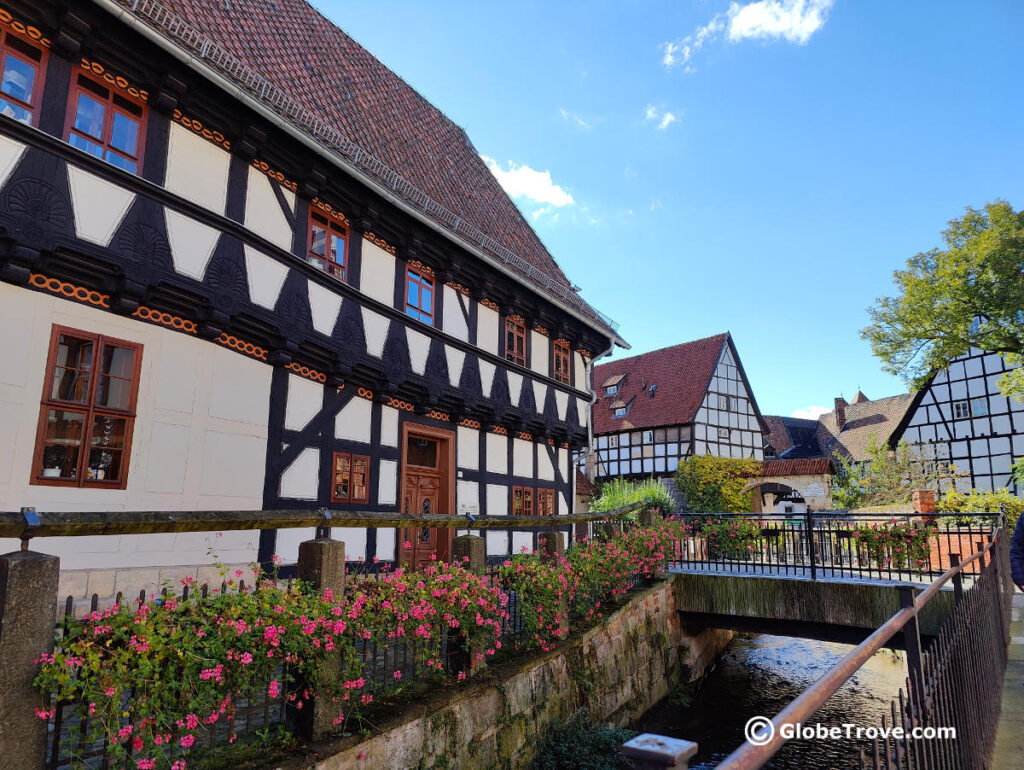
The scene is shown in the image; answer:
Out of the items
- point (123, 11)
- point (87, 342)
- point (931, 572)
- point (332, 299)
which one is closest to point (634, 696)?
point (931, 572)

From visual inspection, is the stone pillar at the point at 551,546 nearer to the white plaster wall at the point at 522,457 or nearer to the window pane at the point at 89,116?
the white plaster wall at the point at 522,457

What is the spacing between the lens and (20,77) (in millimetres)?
6473

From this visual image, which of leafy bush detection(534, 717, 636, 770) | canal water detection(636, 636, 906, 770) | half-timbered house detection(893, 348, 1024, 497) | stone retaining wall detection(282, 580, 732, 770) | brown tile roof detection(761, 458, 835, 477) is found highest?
half-timbered house detection(893, 348, 1024, 497)

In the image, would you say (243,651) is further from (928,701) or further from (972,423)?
(972,423)

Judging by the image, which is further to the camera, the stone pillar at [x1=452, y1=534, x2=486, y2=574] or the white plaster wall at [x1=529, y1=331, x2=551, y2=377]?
the white plaster wall at [x1=529, y1=331, x2=551, y2=377]

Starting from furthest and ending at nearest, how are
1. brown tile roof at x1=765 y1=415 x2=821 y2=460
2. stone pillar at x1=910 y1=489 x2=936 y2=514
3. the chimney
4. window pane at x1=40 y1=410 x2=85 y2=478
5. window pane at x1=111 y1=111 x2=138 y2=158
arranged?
1. the chimney
2. brown tile roof at x1=765 y1=415 x2=821 y2=460
3. stone pillar at x1=910 y1=489 x2=936 y2=514
4. window pane at x1=111 y1=111 x2=138 y2=158
5. window pane at x1=40 y1=410 x2=85 y2=478

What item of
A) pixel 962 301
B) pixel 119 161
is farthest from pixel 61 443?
pixel 962 301

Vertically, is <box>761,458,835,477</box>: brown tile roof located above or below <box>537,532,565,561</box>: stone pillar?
above

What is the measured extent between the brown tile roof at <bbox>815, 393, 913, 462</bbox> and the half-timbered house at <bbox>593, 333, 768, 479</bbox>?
36.8 feet

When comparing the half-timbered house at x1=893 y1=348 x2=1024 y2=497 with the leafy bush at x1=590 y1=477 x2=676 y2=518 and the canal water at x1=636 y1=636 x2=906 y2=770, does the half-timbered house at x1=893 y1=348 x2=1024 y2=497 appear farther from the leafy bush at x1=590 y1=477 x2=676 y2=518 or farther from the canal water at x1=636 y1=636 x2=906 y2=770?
the canal water at x1=636 y1=636 x2=906 y2=770

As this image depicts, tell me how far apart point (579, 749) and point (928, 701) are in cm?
513

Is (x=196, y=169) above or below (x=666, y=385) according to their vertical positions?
below

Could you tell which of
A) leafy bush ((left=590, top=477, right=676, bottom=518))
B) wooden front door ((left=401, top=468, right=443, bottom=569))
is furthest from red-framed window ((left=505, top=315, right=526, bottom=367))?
leafy bush ((left=590, top=477, right=676, bottom=518))

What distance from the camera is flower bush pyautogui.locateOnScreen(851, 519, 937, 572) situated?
1095cm
